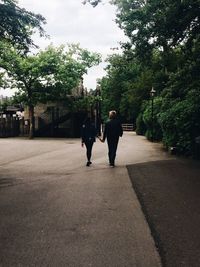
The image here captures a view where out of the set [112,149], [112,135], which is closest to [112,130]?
[112,135]

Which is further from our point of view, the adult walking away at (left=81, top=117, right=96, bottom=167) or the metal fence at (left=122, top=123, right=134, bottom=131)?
the metal fence at (left=122, top=123, right=134, bottom=131)

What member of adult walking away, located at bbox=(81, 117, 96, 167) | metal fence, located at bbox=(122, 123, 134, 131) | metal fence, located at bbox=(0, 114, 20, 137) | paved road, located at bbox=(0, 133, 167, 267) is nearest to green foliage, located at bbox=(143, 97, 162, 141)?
metal fence, located at bbox=(0, 114, 20, 137)

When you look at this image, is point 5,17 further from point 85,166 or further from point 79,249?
point 79,249

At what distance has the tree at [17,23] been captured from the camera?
12.1 metres

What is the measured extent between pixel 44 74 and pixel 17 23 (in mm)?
24097

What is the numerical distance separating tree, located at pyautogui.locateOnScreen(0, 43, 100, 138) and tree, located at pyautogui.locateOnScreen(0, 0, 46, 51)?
2200cm

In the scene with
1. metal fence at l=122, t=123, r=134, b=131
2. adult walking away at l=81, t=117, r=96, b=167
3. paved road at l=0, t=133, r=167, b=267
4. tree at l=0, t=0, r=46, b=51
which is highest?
tree at l=0, t=0, r=46, b=51

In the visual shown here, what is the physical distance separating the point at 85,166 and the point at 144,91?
31166 mm

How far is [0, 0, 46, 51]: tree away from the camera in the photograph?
477 inches

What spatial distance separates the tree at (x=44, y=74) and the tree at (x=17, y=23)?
72.2 ft

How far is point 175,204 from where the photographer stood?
25.9 ft

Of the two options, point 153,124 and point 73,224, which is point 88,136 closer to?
point 73,224

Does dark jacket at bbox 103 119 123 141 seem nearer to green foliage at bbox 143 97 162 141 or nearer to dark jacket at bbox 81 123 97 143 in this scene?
dark jacket at bbox 81 123 97 143

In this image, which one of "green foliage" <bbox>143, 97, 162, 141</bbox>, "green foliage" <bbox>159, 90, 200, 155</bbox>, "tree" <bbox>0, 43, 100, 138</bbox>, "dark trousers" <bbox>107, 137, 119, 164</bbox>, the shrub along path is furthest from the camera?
"tree" <bbox>0, 43, 100, 138</bbox>
